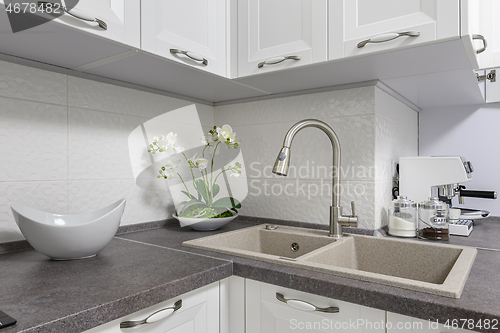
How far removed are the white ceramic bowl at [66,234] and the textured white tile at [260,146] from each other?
31.8 inches

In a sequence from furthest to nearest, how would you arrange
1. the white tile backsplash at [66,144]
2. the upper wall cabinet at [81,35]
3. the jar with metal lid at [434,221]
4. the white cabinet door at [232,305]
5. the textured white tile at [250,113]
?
the textured white tile at [250,113] → the jar with metal lid at [434,221] → the white tile backsplash at [66,144] → the white cabinet door at [232,305] → the upper wall cabinet at [81,35]

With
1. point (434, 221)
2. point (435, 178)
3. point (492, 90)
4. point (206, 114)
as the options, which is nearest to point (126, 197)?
point (206, 114)

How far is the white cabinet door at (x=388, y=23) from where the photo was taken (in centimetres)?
94

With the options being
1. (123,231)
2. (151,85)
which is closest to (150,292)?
(123,231)

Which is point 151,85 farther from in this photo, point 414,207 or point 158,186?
point 414,207

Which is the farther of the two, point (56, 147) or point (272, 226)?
point (272, 226)

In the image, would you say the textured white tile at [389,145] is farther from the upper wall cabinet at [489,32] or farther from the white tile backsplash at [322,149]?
the upper wall cabinet at [489,32]

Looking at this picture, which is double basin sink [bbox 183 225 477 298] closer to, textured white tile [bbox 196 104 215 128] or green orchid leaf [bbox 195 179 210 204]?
green orchid leaf [bbox 195 179 210 204]

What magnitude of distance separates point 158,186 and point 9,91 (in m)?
0.69

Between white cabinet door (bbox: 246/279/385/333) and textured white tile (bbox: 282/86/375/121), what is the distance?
0.86 m

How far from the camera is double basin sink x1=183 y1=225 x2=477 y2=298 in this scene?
94cm

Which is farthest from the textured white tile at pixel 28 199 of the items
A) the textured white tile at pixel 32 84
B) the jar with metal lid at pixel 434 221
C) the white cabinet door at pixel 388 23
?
the jar with metal lid at pixel 434 221

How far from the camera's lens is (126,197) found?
1.46 metres

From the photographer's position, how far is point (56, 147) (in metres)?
1.21
